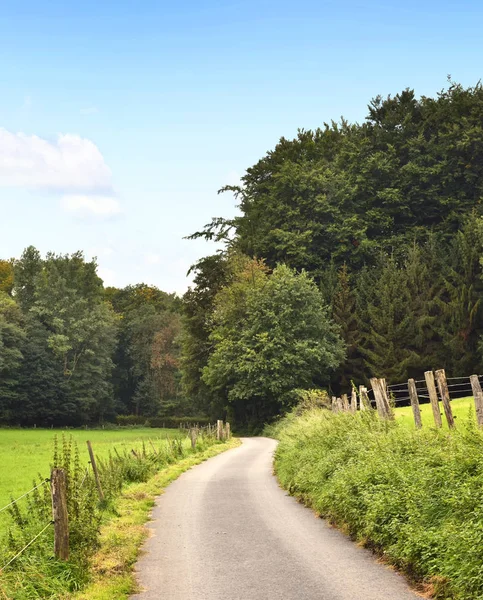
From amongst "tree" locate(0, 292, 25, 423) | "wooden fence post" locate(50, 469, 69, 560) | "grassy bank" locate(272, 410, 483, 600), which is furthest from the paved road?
"tree" locate(0, 292, 25, 423)

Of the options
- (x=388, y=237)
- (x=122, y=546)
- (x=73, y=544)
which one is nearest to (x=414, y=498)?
(x=122, y=546)

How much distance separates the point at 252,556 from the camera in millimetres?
10820

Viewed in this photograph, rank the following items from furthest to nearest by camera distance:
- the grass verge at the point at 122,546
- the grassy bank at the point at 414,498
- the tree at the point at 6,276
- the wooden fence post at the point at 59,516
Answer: the tree at the point at 6,276 → the wooden fence post at the point at 59,516 → the grass verge at the point at 122,546 → the grassy bank at the point at 414,498

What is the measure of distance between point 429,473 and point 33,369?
71.4m

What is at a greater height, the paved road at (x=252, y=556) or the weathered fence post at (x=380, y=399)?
the weathered fence post at (x=380, y=399)

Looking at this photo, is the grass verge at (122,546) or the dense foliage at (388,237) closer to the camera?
the grass verge at (122,546)

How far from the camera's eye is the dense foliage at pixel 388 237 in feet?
175

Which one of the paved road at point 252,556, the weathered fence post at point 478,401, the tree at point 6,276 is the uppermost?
the tree at point 6,276

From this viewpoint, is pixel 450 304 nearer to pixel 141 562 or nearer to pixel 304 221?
pixel 304 221

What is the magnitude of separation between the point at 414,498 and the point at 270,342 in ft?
137

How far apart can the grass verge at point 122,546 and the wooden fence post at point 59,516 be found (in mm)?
628

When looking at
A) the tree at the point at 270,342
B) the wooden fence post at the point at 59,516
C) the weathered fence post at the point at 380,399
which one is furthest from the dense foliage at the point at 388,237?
the wooden fence post at the point at 59,516

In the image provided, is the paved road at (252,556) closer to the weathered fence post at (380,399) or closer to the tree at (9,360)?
the weathered fence post at (380,399)

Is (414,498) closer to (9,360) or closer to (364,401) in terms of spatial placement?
(364,401)
